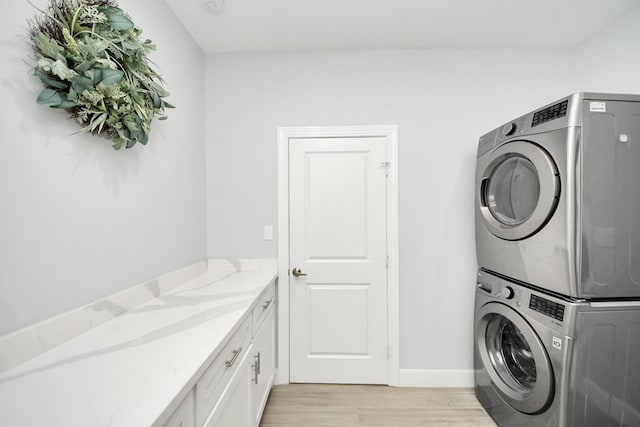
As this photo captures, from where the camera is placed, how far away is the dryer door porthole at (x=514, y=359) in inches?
57.5

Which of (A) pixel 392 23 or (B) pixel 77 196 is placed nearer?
Result: (B) pixel 77 196

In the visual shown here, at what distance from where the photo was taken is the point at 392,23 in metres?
1.95

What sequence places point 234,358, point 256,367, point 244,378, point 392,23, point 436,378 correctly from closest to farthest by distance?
point 234,358 → point 244,378 → point 256,367 → point 392,23 → point 436,378

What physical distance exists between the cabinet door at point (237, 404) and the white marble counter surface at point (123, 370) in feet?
0.89

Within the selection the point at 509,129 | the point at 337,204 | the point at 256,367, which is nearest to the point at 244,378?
the point at 256,367

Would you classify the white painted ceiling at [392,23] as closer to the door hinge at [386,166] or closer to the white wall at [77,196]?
the white wall at [77,196]

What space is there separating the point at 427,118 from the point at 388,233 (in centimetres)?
96

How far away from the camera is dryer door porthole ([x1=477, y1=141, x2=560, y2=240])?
1.42 metres

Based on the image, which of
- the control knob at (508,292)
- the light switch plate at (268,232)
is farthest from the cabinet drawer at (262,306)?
the control knob at (508,292)

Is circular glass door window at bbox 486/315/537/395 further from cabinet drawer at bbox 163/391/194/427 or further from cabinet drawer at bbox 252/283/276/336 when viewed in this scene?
cabinet drawer at bbox 163/391/194/427

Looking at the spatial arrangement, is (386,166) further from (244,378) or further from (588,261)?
(244,378)

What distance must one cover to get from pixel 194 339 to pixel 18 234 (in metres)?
0.68

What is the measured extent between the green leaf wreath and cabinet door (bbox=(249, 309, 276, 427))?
130 centimetres

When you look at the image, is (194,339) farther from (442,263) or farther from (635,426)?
(635,426)
